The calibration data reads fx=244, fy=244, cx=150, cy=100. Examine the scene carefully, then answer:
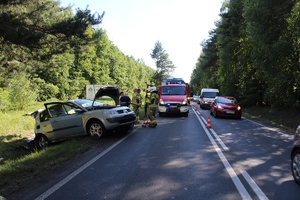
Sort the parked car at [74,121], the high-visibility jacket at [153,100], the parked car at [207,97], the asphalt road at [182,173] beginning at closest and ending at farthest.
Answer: the asphalt road at [182,173] → the parked car at [74,121] → the high-visibility jacket at [153,100] → the parked car at [207,97]

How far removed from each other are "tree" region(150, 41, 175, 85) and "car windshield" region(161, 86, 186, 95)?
6817 cm

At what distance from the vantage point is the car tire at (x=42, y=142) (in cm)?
940

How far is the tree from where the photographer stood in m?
87.2

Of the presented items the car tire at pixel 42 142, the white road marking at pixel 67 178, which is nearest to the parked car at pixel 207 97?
the car tire at pixel 42 142

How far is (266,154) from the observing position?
664 centimetres

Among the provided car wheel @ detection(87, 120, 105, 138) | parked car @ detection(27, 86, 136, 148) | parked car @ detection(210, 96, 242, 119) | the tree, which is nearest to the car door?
parked car @ detection(27, 86, 136, 148)

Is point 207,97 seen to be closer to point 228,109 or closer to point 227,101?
point 227,101

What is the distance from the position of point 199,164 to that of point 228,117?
1331cm

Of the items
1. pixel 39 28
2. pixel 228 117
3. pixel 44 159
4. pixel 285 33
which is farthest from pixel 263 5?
pixel 44 159

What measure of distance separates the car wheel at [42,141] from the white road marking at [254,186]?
7.31 metres

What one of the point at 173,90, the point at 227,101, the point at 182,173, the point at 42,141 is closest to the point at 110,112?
the point at 42,141

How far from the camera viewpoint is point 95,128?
354 inches

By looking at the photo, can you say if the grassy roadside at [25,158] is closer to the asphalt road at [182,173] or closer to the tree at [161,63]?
the asphalt road at [182,173]

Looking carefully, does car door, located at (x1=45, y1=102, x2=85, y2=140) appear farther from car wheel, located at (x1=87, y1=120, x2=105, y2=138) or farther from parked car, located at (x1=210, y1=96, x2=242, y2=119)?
parked car, located at (x1=210, y1=96, x2=242, y2=119)
